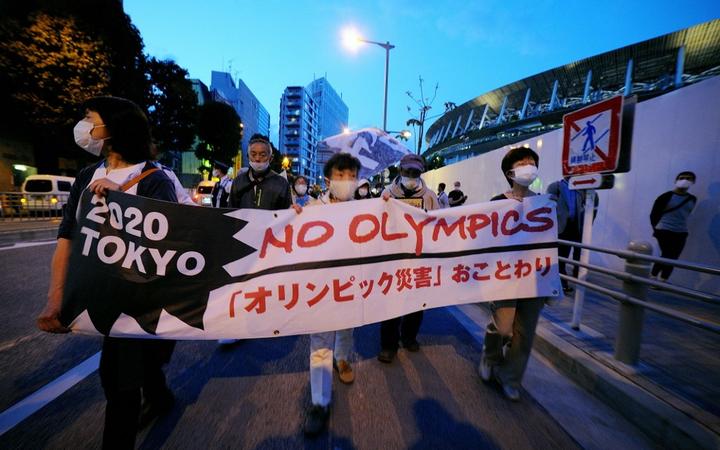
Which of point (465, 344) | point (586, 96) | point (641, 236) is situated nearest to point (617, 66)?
point (586, 96)

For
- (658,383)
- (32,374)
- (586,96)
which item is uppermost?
(586,96)

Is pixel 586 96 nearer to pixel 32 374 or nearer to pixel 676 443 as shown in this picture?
pixel 676 443

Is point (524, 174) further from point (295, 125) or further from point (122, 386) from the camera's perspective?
point (295, 125)

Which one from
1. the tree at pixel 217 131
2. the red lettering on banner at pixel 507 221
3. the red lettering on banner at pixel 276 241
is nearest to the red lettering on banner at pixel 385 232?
the red lettering on banner at pixel 276 241

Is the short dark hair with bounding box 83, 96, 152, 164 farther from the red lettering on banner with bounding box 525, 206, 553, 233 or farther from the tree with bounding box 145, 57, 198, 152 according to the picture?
the tree with bounding box 145, 57, 198, 152

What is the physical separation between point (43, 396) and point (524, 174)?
389 centimetres

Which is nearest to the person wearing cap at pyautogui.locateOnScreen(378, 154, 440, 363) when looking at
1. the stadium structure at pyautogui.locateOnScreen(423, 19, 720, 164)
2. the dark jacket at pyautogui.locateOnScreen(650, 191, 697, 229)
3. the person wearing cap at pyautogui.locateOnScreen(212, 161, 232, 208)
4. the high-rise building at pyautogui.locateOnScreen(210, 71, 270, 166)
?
the person wearing cap at pyautogui.locateOnScreen(212, 161, 232, 208)

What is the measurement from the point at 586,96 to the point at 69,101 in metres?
44.0

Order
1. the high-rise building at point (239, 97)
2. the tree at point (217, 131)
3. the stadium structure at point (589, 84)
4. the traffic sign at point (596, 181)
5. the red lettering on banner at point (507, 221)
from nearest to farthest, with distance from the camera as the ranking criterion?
the red lettering on banner at point (507, 221), the traffic sign at point (596, 181), the stadium structure at point (589, 84), the tree at point (217, 131), the high-rise building at point (239, 97)

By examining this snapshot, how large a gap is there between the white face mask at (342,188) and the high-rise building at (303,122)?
85954mm

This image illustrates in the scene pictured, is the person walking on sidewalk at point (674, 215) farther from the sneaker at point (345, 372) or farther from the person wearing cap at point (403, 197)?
the sneaker at point (345, 372)

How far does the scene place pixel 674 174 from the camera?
522cm

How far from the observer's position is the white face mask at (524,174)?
247cm

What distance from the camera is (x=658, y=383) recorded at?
2.35 metres
